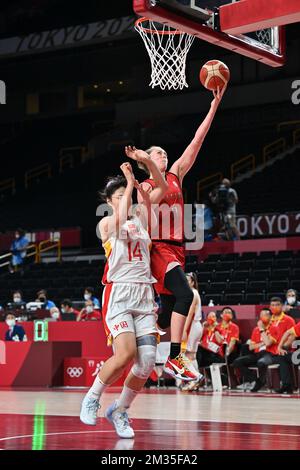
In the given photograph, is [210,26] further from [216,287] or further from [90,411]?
[216,287]

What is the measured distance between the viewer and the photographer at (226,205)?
872 inches

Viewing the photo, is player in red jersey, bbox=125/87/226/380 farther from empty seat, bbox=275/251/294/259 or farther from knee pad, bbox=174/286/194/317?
empty seat, bbox=275/251/294/259

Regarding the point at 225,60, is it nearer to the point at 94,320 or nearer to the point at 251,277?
the point at 251,277

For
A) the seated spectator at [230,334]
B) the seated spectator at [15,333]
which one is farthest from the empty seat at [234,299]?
the seated spectator at [15,333]

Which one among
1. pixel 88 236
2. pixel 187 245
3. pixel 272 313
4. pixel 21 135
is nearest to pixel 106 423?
pixel 272 313

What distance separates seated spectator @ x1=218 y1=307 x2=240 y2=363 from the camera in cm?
1523

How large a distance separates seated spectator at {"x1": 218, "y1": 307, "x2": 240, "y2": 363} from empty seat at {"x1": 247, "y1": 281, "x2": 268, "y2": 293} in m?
4.21

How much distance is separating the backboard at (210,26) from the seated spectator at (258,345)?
243 inches

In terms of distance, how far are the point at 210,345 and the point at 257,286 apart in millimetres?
4443

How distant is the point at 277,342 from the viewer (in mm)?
14477
